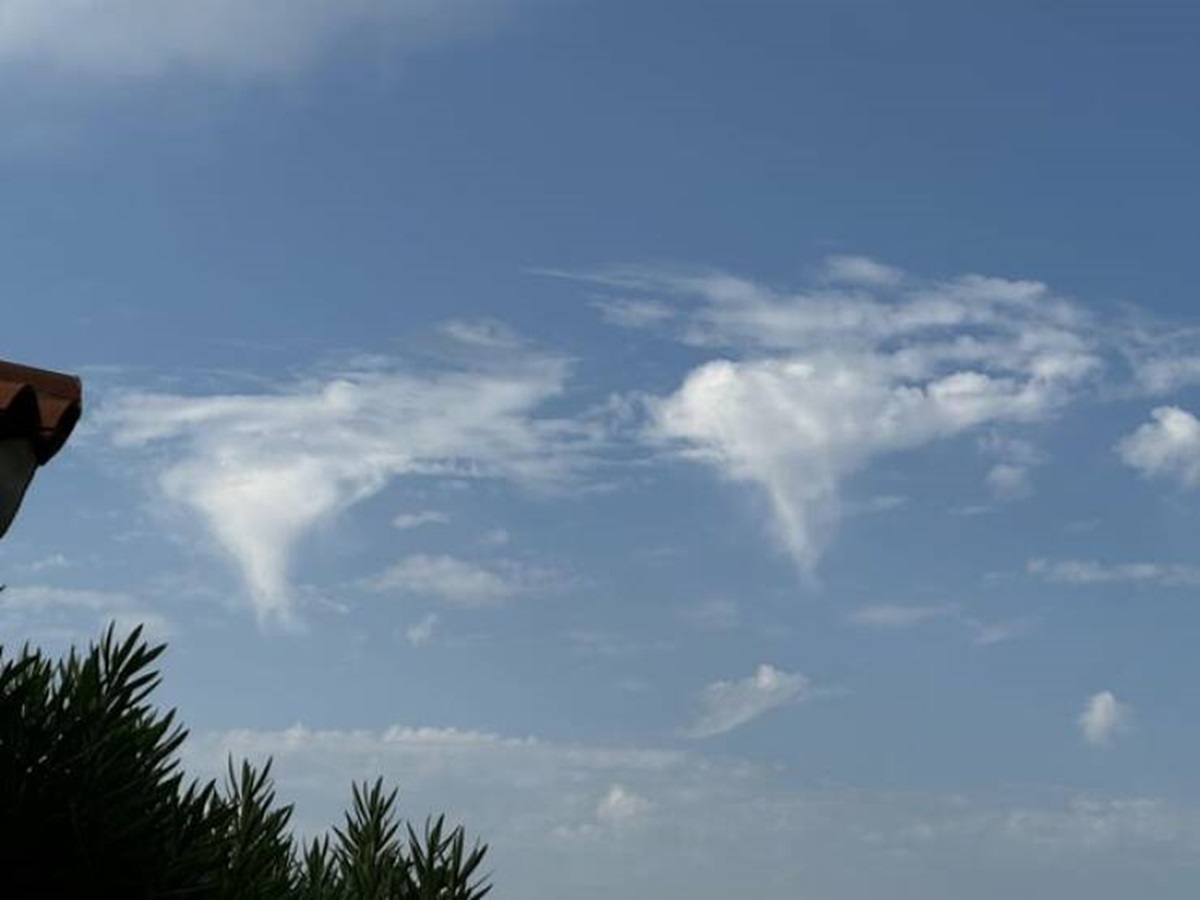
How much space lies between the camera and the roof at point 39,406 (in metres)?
6.95

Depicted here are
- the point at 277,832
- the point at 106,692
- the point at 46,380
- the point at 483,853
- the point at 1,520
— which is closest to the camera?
the point at 1,520

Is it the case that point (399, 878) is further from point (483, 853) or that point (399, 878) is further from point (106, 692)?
point (106, 692)

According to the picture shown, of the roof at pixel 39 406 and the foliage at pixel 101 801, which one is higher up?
the roof at pixel 39 406

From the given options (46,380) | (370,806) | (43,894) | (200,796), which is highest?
(46,380)

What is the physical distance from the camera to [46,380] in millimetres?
7609

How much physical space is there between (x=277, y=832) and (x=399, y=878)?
891 mm

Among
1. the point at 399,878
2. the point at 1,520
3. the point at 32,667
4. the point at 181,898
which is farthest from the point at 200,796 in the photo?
the point at 399,878

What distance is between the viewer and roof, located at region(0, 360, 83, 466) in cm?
695

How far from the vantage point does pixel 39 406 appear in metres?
7.14

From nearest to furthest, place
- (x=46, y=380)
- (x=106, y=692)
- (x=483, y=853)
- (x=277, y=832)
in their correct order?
1. (x=106, y=692)
2. (x=46, y=380)
3. (x=277, y=832)
4. (x=483, y=853)

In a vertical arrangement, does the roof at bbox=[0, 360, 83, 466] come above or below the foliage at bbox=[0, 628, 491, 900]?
above

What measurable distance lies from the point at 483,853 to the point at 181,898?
284cm

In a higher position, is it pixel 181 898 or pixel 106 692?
pixel 106 692

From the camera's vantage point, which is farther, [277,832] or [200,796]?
[277,832]
